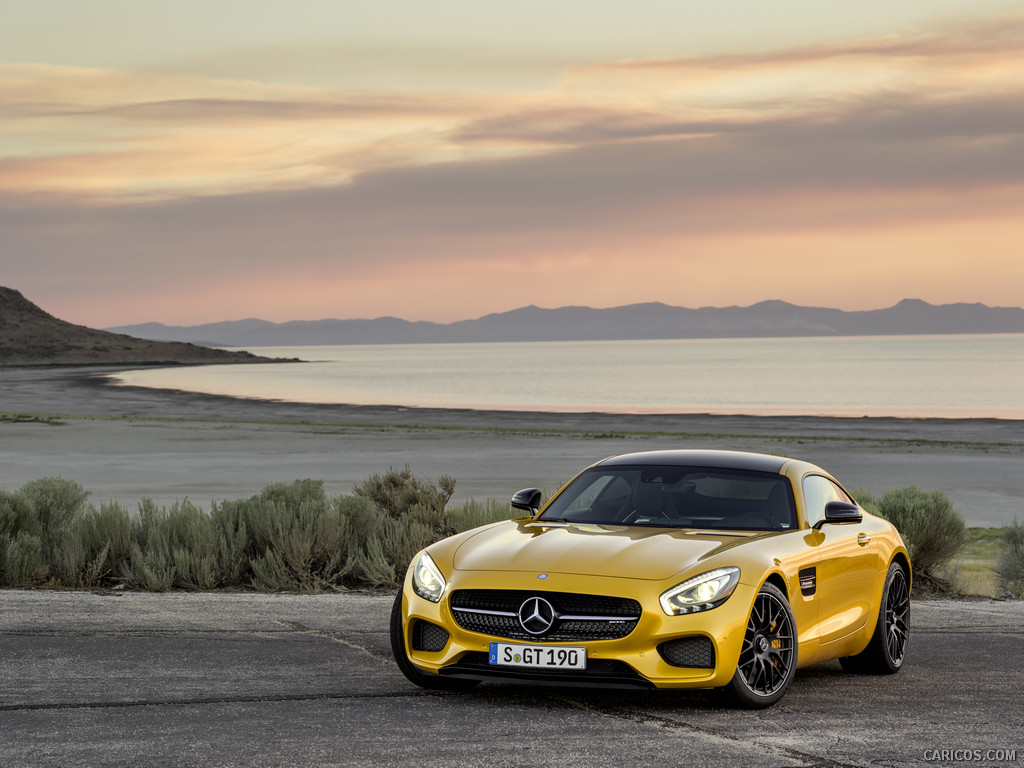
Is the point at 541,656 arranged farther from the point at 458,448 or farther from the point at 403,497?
the point at 458,448

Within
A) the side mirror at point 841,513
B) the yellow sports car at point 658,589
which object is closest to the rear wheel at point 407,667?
the yellow sports car at point 658,589

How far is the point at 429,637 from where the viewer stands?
7.55 metres

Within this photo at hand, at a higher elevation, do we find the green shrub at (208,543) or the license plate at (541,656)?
the license plate at (541,656)

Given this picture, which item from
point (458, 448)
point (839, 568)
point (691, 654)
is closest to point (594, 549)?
point (691, 654)

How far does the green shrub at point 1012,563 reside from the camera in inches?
590

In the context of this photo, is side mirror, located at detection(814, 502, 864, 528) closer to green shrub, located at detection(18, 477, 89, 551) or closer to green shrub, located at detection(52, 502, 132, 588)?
green shrub, located at detection(52, 502, 132, 588)

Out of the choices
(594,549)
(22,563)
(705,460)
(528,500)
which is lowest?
(22,563)

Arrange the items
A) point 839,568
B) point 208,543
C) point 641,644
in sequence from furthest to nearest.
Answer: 1. point 208,543
2. point 839,568
3. point 641,644

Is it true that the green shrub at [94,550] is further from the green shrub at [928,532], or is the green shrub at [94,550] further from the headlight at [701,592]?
the green shrub at [928,532]

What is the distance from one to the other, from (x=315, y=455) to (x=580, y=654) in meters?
29.7

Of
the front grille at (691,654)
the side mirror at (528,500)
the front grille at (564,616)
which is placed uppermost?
the side mirror at (528,500)

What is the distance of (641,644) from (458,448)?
32592 mm

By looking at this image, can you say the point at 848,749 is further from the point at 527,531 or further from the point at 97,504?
the point at 97,504

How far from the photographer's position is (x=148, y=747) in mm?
6461
